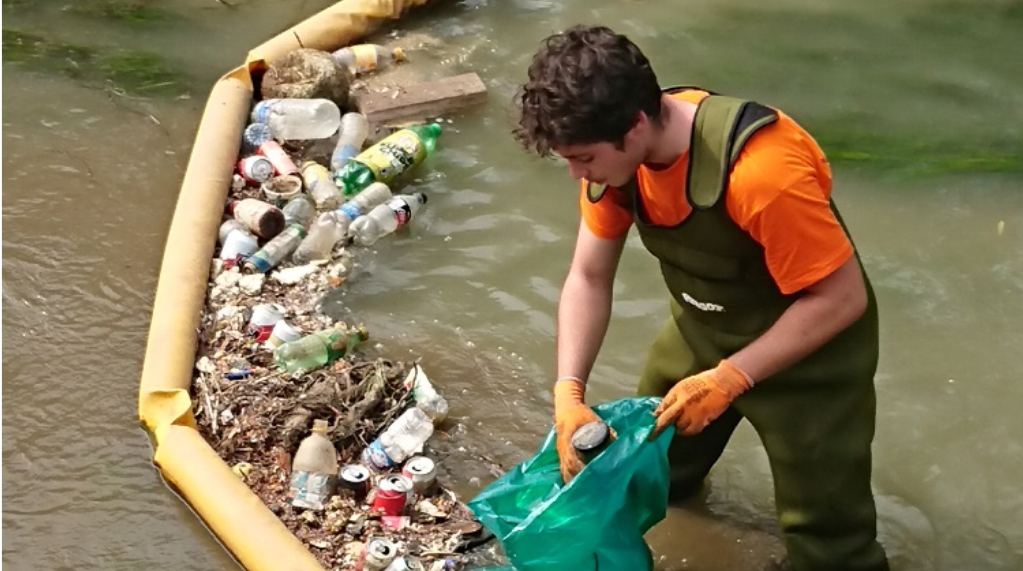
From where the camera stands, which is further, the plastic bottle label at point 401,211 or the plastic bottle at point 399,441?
the plastic bottle label at point 401,211

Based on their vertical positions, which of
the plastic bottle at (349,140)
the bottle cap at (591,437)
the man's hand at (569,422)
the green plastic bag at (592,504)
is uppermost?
the bottle cap at (591,437)

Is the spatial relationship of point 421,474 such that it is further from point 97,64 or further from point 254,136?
point 97,64

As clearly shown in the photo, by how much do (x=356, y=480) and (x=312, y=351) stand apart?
2.04 ft

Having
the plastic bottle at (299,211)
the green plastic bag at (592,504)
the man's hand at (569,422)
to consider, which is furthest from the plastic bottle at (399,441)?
the plastic bottle at (299,211)

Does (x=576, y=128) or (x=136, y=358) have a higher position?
(x=576, y=128)

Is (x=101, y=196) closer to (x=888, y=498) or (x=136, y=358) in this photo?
(x=136, y=358)

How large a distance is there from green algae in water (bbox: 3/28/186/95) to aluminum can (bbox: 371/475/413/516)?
2918 mm

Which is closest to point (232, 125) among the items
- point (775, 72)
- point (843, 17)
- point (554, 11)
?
point (554, 11)

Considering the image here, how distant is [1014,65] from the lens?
5.69 metres

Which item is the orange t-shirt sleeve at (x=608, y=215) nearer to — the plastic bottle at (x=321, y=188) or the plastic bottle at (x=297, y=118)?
the plastic bottle at (x=321, y=188)

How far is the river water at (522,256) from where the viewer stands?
3.26 meters

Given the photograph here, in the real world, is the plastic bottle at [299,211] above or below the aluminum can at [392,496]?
above

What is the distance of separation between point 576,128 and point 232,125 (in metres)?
3.03

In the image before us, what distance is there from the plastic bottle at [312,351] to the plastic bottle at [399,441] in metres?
0.40
